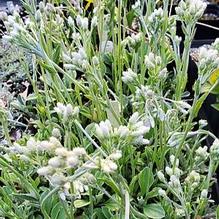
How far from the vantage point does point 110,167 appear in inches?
18.6

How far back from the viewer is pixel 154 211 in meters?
0.76

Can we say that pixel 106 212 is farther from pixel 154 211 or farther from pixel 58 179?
pixel 58 179

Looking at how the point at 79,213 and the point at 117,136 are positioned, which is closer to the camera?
the point at 117,136

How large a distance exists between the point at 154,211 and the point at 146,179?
0.17 feet

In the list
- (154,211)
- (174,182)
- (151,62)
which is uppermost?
(151,62)

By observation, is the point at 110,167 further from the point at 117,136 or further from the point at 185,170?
the point at 185,170

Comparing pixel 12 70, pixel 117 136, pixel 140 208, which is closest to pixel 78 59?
pixel 117 136

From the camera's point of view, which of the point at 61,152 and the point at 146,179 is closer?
the point at 61,152

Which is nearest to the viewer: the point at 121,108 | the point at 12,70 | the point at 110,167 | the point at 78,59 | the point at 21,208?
the point at 110,167

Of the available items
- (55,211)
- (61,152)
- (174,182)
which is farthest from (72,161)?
(55,211)

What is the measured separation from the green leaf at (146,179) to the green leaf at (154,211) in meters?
0.03

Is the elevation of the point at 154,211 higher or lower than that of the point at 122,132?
lower

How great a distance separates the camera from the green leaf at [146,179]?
0.77 m

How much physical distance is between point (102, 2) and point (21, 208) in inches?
15.6
